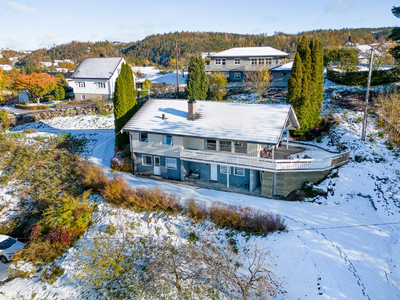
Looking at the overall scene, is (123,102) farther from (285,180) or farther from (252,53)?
(252,53)

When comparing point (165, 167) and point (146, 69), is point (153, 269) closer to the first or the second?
point (165, 167)

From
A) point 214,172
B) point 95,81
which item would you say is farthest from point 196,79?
point 95,81

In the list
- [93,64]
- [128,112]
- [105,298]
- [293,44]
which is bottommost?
[105,298]

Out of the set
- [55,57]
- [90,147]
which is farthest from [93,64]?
[55,57]

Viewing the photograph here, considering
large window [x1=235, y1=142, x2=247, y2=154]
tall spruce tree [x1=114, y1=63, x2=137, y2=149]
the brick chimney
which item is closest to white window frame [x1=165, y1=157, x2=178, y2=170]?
the brick chimney

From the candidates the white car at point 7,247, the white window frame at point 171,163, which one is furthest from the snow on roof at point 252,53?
the white car at point 7,247
